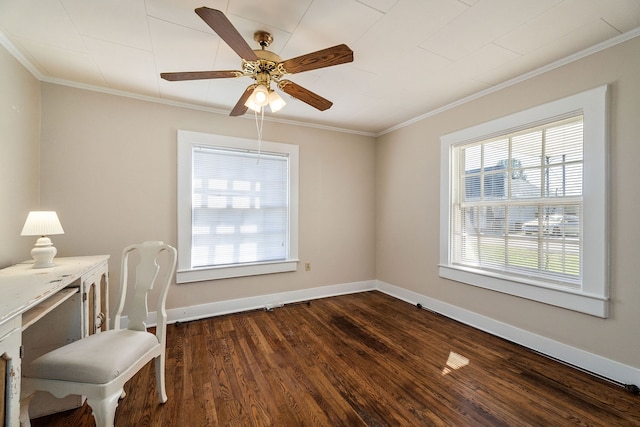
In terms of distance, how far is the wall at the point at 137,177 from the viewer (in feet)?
8.45

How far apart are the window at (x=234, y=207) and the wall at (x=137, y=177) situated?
13 centimetres

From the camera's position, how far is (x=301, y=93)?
2012mm

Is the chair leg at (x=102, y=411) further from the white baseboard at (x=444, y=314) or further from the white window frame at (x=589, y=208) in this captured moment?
the white window frame at (x=589, y=208)

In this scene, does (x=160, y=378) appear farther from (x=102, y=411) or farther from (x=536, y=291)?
(x=536, y=291)

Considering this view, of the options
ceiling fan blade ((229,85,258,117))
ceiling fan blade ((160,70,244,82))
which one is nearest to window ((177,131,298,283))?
ceiling fan blade ((229,85,258,117))

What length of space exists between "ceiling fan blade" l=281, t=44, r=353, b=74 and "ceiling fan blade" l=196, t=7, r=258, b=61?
0.79ft

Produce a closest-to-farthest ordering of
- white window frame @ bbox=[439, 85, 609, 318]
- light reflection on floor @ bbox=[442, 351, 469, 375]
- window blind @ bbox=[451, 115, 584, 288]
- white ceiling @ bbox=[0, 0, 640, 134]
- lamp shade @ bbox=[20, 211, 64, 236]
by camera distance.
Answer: white ceiling @ bbox=[0, 0, 640, 134]
lamp shade @ bbox=[20, 211, 64, 236]
white window frame @ bbox=[439, 85, 609, 318]
light reflection on floor @ bbox=[442, 351, 469, 375]
window blind @ bbox=[451, 115, 584, 288]

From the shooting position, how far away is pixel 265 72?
1799 millimetres

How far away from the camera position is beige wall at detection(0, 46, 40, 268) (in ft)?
6.44

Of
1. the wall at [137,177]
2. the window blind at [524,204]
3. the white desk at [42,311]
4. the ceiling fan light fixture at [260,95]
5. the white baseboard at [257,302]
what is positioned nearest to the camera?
the white desk at [42,311]

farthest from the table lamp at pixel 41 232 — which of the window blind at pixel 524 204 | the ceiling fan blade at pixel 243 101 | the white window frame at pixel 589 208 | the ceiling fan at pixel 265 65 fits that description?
the white window frame at pixel 589 208

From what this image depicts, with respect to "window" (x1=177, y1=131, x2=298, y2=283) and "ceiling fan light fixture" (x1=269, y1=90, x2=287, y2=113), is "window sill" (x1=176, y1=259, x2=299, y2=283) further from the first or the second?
"ceiling fan light fixture" (x1=269, y1=90, x2=287, y2=113)

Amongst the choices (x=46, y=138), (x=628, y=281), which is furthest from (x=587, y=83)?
(x=46, y=138)

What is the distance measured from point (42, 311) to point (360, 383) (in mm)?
1974
